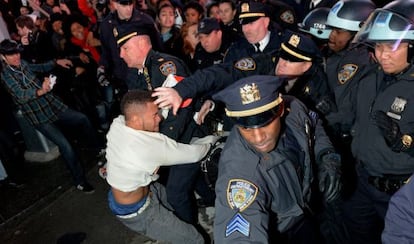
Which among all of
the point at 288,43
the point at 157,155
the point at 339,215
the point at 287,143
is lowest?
the point at 339,215

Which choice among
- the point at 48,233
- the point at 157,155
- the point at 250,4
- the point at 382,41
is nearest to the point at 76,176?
the point at 48,233

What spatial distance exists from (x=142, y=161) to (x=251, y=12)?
2.18 m

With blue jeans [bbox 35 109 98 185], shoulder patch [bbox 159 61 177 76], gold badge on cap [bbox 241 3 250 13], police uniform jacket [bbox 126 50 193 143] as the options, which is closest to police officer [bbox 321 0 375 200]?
gold badge on cap [bbox 241 3 250 13]

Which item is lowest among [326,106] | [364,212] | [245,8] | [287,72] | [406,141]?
[364,212]

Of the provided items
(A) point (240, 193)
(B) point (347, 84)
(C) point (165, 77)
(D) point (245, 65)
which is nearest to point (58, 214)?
(C) point (165, 77)

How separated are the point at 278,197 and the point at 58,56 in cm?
524

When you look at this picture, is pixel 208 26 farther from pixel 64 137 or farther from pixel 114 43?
pixel 64 137

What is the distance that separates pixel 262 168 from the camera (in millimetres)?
1997

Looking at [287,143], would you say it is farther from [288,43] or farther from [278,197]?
[288,43]

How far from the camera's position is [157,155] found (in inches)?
111

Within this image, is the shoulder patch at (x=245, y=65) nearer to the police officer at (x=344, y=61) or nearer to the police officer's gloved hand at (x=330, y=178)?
the police officer at (x=344, y=61)

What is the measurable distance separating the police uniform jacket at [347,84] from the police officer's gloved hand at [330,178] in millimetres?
743

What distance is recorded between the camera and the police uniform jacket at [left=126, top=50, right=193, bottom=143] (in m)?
3.14

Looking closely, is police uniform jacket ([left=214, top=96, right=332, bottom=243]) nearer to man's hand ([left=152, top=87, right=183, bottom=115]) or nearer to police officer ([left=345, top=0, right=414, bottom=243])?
police officer ([left=345, top=0, right=414, bottom=243])
